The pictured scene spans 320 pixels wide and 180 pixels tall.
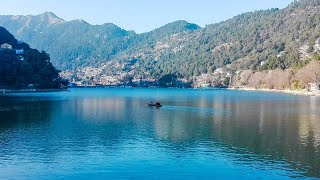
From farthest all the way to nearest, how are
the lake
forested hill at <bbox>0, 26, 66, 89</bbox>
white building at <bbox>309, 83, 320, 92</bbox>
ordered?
forested hill at <bbox>0, 26, 66, 89</bbox>, white building at <bbox>309, 83, 320, 92</bbox>, the lake

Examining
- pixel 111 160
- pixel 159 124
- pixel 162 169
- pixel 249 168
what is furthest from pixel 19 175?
pixel 159 124

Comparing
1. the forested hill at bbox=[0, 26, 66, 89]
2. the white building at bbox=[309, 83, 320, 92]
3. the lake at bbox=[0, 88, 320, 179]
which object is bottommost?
the lake at bbox=[0, 88, 320, 179]

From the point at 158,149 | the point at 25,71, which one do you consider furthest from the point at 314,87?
the point at 158,149

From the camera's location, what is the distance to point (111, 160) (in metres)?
29.8

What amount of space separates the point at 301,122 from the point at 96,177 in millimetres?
34594

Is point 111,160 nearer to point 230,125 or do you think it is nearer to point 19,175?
point 19,175

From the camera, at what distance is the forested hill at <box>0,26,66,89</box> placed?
441 feet

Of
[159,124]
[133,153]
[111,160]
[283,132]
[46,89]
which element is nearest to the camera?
[111,160]

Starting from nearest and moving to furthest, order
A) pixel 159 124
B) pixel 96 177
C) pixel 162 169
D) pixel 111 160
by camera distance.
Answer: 1. pixel 96 177
2. pixel 162 169
3. pixel 111 160
4. pixel 159 124

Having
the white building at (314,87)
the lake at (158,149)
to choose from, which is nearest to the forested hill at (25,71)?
the lake at (158,149)

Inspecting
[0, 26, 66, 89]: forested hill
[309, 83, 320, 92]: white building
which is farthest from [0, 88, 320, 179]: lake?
[0, 26, 66, 89]: forested hill

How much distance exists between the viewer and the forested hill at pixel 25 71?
134288 mm

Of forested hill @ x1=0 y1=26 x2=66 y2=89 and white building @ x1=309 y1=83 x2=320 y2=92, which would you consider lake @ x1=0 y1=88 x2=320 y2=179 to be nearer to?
white building @ x1=309 y1=83 x2=320 y2=92

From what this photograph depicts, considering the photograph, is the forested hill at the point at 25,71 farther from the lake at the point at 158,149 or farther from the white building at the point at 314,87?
the white building at the point at 314,87
